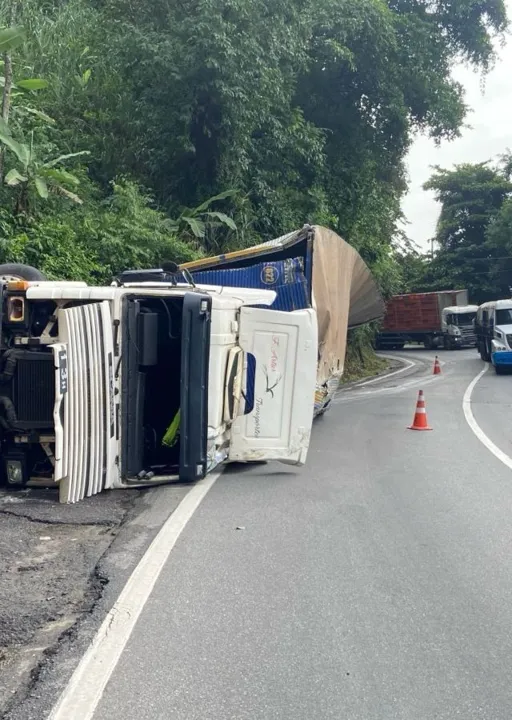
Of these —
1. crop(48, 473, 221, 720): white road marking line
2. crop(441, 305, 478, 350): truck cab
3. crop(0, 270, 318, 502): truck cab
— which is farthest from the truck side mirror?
crop(441, 305, 478, 350): truck cab

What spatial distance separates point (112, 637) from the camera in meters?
4.59

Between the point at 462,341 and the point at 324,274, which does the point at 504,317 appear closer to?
the point at 324,274

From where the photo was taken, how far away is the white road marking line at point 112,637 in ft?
12.5

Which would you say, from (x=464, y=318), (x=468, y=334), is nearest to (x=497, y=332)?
(x=464, y=318)

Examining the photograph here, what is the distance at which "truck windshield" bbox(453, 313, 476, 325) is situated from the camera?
155 ft

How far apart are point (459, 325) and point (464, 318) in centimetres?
48

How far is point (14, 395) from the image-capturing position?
7984mm

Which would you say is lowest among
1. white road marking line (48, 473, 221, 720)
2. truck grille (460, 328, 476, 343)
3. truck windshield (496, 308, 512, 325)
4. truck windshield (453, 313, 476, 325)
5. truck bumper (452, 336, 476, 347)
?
truck bumper (452, 336, 476, 347)

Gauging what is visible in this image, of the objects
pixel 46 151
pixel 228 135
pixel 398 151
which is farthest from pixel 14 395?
pixel 398 151

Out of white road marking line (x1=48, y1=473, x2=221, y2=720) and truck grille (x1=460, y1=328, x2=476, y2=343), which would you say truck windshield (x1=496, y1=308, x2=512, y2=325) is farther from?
white road marking line (x1=48, y1=473, x2=221, y2=720)

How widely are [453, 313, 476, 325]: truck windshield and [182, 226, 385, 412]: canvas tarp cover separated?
105 ft

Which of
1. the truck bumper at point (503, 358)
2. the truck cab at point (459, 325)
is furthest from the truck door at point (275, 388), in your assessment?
the truck cab at point (459, 325)

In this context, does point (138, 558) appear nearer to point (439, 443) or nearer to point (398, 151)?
point (439, 443)

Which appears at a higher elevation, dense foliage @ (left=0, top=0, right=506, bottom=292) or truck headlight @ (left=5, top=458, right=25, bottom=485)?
dense foliage @ (left=0, top=0, right=506, bottom=292)
